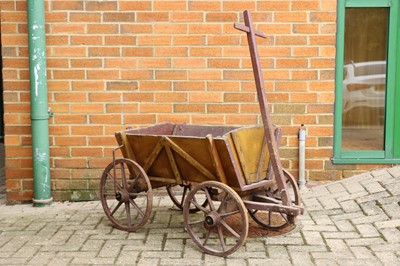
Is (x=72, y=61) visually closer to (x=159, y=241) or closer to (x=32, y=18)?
(x=32, y=18)

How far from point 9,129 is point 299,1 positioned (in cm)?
332

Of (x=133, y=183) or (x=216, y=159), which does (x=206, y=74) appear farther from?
(x=216, y=159)

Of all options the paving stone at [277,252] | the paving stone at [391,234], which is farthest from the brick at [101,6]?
the paving stone at [391,234]

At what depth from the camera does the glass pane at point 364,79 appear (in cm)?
614

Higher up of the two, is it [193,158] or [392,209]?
[193,158]

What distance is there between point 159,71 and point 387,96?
8.08 ft

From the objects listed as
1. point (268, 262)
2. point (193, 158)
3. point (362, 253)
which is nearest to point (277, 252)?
point (268, 262)

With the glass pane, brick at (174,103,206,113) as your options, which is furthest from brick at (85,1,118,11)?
the glass pane

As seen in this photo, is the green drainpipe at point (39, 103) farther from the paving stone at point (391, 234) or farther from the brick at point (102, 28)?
the paving stone at point (391, 234)

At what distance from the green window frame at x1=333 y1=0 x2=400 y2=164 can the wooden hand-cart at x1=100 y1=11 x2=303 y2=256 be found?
4.58 ft

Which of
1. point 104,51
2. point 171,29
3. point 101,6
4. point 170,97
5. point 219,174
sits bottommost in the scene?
point 219,174

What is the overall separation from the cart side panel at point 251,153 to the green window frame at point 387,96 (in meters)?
1.67

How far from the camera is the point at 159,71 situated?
19.5ft

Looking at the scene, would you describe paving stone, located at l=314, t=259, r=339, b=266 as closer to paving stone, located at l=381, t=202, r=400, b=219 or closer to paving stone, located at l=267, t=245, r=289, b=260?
paving stone, located at l=267, t=245, r=289, b=260
